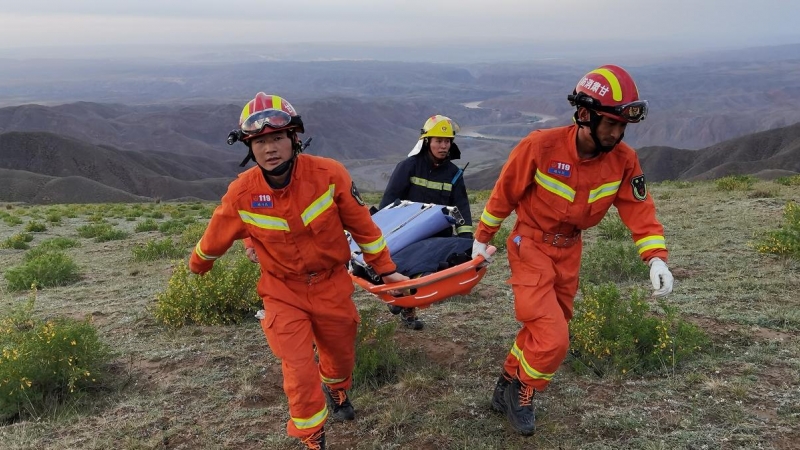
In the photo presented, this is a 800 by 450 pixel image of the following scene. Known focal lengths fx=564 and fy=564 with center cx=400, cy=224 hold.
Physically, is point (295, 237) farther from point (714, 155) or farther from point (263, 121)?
point (714, 155)

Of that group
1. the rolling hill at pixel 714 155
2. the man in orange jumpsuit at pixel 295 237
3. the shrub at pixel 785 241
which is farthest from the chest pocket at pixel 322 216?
the rolling hill at pixel 714 155

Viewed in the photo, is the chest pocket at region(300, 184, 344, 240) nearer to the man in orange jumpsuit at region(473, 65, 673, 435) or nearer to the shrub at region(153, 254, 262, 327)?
the man in orange jumpsuit at region(473, 65, 673, 435)

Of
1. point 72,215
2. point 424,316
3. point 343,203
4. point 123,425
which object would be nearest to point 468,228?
point 424,316

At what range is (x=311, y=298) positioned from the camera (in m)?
4.15

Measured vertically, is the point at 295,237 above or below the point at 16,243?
above

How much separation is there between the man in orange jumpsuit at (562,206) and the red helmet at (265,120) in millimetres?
1609

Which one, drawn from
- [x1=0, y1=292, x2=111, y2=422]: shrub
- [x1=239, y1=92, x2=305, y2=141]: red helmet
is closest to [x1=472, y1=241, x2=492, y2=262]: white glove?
[x1=239, y1=92, x2=305, y2=141]: red helmet

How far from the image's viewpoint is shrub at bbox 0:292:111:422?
4.88m

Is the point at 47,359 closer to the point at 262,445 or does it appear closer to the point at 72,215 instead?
the point at 262,445

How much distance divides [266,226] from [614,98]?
100 inches

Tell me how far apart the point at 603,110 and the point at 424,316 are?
12.1 ft

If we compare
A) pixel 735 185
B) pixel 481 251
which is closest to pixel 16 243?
pixel 481 251

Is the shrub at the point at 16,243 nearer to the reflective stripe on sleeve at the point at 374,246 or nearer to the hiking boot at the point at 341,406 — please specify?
the hiking boot at the point at 341,406

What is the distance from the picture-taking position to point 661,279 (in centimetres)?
398
